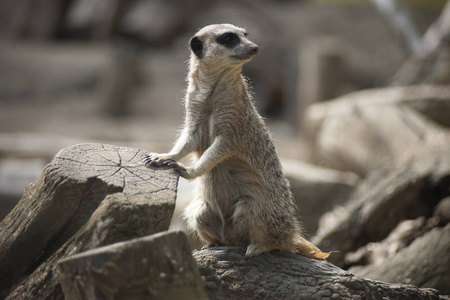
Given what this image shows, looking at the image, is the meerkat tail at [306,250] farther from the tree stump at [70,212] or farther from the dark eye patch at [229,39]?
the dark eye patch at [229,39]

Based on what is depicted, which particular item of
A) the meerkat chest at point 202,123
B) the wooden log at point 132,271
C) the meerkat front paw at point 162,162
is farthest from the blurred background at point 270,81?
the wooden log at point 132,271

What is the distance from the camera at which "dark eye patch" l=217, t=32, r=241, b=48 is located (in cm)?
266

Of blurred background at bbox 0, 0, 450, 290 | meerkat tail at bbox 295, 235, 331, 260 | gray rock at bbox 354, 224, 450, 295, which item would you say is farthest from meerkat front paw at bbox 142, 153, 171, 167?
gray rock at bbox 354, 224, 450, 295

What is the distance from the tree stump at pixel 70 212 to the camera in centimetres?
197

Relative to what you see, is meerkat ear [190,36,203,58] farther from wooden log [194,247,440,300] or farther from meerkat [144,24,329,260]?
wooden log [194,247,440,300]

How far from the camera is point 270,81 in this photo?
41.8ft

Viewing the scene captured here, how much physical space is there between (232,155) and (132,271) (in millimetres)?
1106

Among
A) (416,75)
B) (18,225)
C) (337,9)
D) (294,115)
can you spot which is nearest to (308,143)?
(416,75)

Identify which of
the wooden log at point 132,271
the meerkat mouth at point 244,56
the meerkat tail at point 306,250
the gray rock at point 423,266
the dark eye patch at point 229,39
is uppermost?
the dark eye patch at point 229,39

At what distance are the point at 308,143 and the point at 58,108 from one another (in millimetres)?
6906

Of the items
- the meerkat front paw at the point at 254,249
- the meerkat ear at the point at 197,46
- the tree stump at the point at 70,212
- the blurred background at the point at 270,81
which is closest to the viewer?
the tree stump at the point at 70,212

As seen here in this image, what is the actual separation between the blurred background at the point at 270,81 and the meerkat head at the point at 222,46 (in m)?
0.33

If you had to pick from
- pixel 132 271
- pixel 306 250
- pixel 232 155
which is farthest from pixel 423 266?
pixel 132 271

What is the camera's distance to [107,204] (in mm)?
1938
